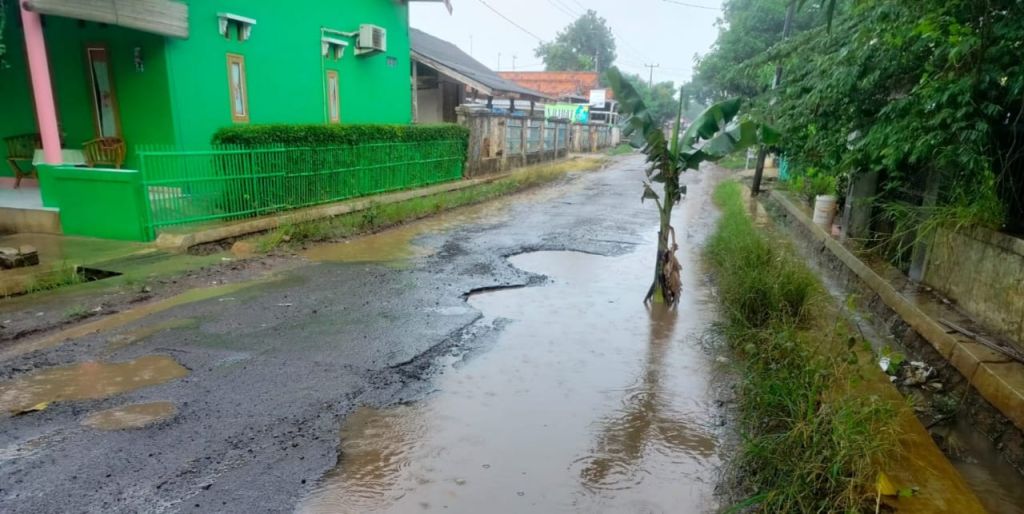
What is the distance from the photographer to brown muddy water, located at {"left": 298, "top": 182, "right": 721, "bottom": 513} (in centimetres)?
295

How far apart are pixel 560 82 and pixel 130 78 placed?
1571 inches

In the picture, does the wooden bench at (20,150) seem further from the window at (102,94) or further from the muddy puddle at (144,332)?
the muddy puddle at (144,332)

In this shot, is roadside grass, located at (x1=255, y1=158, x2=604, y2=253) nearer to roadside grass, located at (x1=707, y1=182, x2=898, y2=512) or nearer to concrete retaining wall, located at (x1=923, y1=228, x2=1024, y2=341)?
roadside grass, located at (x1=707, y1=182, x2=898, y2=512)

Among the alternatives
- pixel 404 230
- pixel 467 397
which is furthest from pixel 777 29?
pixel 467 397

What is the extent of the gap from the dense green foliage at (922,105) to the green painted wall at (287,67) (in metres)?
9.06

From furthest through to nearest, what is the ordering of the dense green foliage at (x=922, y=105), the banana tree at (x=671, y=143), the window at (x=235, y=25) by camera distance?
1. the window at (x=235, y=25)
2. the banana tree at (x=671, y=143)
3. the dense green foliage at (x=922, y=105)

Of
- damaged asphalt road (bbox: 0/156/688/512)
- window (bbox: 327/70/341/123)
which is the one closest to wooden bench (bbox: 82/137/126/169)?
window (bbox: 327/70/341/123)

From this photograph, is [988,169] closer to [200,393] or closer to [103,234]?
[200,393]

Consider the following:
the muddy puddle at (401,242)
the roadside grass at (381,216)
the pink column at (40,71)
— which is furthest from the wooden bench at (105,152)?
the muddy puddle at (401,242)

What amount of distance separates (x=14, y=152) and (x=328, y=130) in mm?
5351

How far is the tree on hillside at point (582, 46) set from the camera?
205ft

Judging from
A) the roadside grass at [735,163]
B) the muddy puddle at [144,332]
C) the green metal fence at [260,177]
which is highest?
the green metal fence at [260,177]

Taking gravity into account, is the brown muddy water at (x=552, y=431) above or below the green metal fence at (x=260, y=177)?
below

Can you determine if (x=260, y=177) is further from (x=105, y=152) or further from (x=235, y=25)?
(x=235, y=25)
